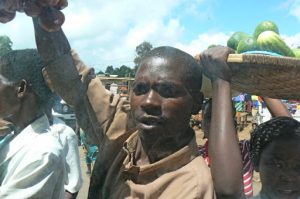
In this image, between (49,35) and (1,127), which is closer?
(49,35)

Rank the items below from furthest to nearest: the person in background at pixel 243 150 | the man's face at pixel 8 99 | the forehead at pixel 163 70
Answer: the person in background at pixel 243 150 → the man's face at pixel 8 99 → the forehead at pixel 163 70

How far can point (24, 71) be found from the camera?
6.84 feet

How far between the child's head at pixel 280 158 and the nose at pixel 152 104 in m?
0.63

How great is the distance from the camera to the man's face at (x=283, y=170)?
71.5 inches

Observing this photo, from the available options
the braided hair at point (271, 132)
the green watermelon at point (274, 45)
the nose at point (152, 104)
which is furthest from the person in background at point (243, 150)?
the green watermelon at point (274, 45)

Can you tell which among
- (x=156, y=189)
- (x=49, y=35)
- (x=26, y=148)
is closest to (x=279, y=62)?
(x=156, y=189)

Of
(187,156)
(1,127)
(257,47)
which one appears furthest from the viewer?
(257,47)

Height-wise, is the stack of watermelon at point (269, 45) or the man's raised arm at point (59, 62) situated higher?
the stack of watermelon at point (269, 45)

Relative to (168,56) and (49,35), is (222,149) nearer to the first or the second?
(168,56)

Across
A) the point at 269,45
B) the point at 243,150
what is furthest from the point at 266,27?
the point at 243,150

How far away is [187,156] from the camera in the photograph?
1.58 metres

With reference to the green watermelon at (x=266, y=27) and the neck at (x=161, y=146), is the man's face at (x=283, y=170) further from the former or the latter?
the green watermelon at (x=266, y=27)

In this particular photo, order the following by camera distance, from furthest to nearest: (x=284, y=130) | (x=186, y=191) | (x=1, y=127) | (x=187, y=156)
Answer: (x=1, y=127)
(x=284, y=130)
(x=187, y=156)
(x=186, y=191)

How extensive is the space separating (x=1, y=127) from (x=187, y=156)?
1.46 meters
